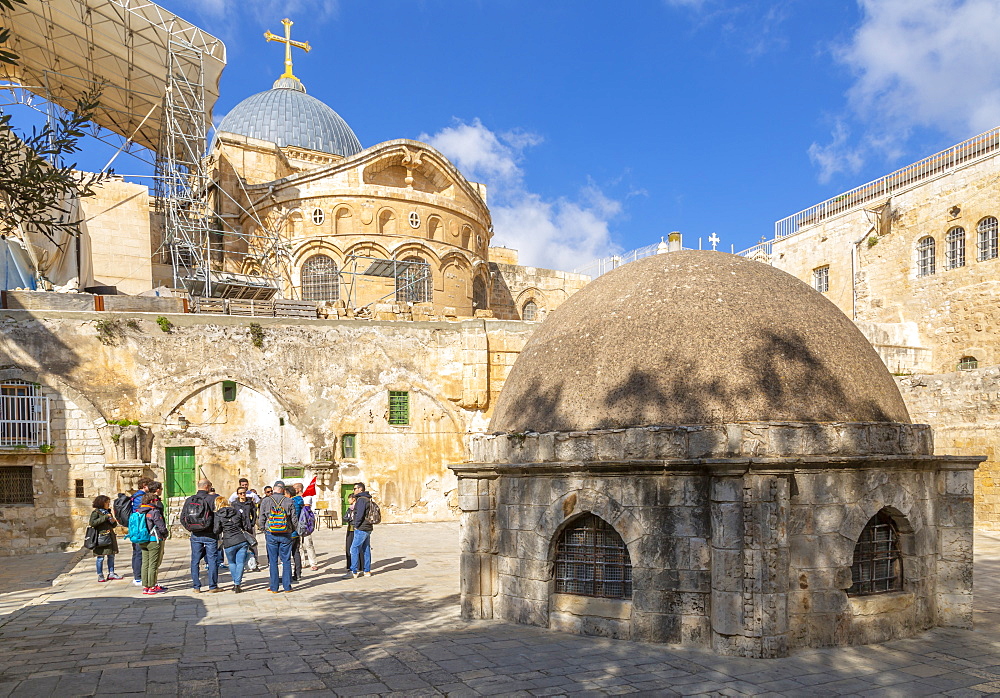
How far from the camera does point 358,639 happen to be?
23.9 ft

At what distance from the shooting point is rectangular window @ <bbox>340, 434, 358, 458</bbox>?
1739cm

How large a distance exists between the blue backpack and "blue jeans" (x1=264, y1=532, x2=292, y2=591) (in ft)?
5.20

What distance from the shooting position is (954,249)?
912 inches

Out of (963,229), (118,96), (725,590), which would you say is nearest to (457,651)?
(725,590)

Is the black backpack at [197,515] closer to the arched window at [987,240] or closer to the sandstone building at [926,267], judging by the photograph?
the sandstone building at [926,267]

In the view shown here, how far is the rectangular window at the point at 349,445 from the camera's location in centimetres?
1739

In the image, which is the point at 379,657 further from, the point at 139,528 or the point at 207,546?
the point at 139,528

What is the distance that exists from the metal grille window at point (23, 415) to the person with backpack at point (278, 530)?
815 centimetres

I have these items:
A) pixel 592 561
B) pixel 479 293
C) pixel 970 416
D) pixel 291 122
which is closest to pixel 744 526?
pixel 592 561

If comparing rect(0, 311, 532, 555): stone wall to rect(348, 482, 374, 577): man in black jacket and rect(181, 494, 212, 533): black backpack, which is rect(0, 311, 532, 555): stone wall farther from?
rect(181, 494, 212, 533): black backpack

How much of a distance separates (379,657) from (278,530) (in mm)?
3353

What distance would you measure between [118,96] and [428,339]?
15407mm

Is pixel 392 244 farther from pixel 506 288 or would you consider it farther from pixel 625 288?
pixel 625 288

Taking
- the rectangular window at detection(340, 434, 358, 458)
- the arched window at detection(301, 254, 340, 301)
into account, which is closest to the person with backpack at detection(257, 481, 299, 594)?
the rectangular window at detection(340, 434, 358, 458)
